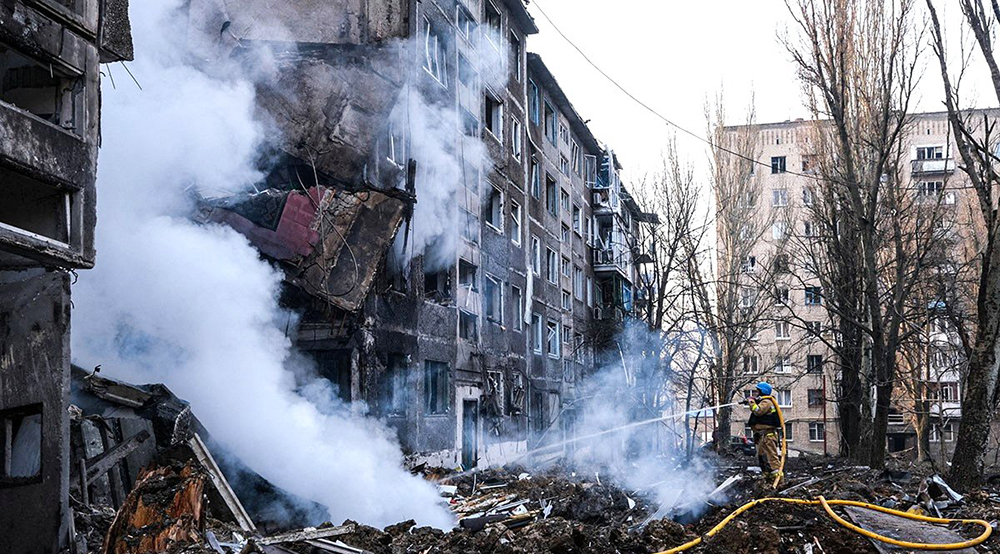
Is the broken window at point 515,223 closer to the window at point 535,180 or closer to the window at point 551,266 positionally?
the window at point 535,180

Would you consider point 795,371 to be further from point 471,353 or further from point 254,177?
point 254,177

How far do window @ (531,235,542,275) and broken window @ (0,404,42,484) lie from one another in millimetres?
21567

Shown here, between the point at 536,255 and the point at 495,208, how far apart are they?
5.06 metres

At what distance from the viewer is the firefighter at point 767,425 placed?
16141 mm

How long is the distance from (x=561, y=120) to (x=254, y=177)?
21875mm

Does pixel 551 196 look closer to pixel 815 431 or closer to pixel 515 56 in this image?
pixel 515 56

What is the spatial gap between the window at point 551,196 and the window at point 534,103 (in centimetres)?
244

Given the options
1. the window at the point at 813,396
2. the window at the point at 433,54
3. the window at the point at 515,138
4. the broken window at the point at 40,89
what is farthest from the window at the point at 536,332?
the window at the point at 813,396

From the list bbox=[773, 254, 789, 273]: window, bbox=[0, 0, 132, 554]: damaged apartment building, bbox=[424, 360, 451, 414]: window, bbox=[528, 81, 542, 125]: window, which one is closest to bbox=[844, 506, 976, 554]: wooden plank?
bbox=[0, 0, 132, 554]: damaged apartment building

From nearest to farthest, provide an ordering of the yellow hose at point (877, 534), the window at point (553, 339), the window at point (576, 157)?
1. the yellow hose at point (877, 534)
2. the window at point (553, 339)
3. the window at point (576, 157)

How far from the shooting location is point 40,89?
1147 centimetres

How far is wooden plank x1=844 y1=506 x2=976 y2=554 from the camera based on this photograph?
8914 mm

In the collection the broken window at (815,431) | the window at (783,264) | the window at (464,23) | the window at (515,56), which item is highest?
the window at (515,56)

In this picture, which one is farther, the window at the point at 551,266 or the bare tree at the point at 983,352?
the window at the point at 551,266
